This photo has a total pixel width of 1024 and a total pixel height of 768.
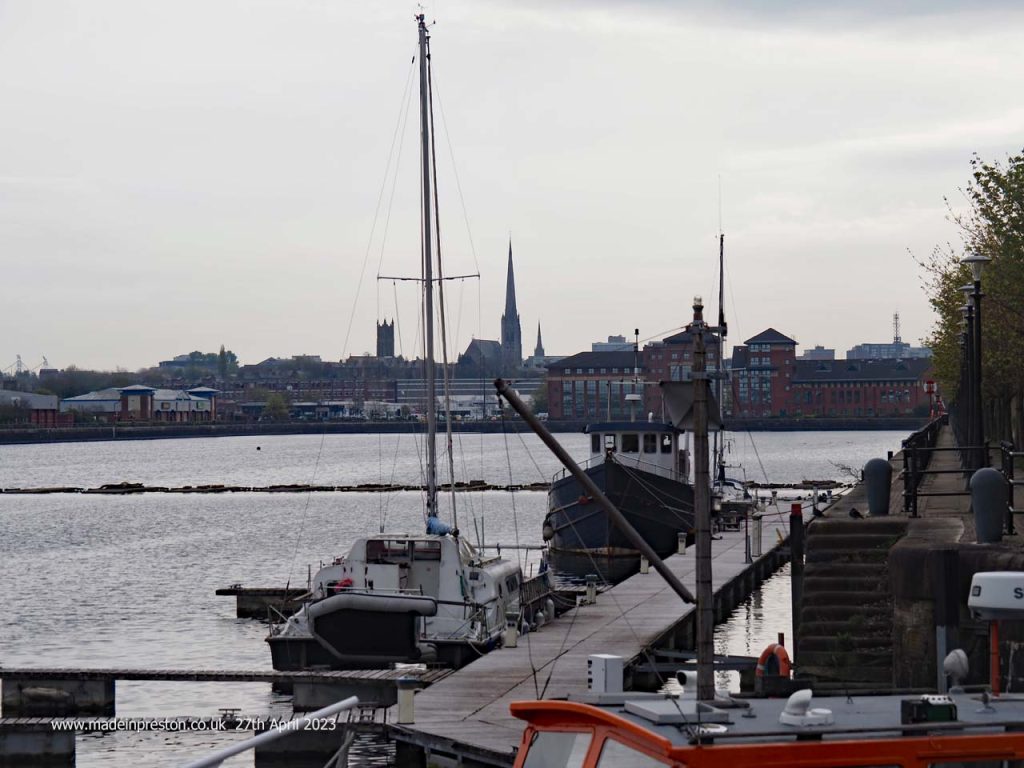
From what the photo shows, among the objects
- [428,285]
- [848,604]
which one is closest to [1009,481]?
[848,604]

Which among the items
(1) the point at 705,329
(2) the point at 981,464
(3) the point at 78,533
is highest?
(1) the point at 705,329

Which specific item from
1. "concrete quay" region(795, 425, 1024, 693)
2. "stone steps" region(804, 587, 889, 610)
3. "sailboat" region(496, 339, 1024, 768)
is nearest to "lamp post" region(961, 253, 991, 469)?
"concrete quay" region(795, 425, 1024, 693)

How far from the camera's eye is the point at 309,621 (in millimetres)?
29875

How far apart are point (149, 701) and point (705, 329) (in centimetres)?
1867

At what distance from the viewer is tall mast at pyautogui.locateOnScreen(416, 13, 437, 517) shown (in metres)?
37.2

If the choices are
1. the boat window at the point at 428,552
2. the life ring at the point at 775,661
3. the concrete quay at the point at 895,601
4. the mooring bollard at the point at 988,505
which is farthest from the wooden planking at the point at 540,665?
the mooring bollard at the point at 988,505

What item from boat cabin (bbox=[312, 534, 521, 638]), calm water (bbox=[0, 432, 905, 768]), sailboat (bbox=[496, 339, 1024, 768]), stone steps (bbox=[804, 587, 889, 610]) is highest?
sailboat (bbox=[496, 339, 1024, 768])

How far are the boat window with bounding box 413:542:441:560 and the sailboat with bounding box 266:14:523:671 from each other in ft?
0.07

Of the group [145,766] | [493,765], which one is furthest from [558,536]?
[493,765]

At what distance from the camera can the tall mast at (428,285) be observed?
37156 millimetres

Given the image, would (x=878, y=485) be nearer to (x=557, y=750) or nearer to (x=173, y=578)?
(x=557, y=750)

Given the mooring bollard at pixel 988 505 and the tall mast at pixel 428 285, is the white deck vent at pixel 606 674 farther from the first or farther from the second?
the tall mast at pixel 428 285

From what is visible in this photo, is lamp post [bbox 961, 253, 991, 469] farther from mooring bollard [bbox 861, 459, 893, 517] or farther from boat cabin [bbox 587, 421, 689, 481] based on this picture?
boat cabin [bbox 587, 421, 689, 481]

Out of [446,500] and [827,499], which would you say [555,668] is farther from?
[446,500]
